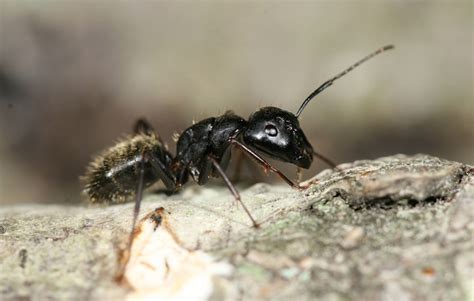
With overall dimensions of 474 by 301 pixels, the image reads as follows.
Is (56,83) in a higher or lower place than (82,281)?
higher

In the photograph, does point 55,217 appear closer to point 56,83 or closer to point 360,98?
point 56,83

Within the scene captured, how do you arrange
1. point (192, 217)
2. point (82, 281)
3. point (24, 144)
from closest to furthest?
point (82, 281)
point (192, 217)
point (24, 144)

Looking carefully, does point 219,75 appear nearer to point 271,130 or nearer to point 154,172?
point 154,172

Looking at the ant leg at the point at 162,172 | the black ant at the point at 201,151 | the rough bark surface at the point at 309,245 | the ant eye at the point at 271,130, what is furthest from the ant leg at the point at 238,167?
the rough bark surface at the point at 309,245

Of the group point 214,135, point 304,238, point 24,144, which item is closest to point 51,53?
point 24,144

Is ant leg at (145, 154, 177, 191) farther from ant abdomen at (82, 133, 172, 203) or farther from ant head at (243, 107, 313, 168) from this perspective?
ant head at (243, 107, 313, 168)

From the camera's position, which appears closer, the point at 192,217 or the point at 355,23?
the point at 192,217

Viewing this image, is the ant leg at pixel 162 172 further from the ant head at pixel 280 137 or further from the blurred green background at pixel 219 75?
the blurred green background at pixel 219 75
